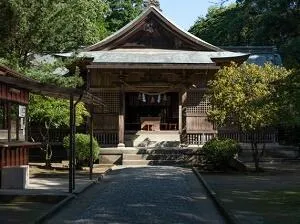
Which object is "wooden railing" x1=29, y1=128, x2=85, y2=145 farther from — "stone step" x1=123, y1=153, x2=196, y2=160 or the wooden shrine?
"stone step" x1=123, y1=153, x2=196, y2=160

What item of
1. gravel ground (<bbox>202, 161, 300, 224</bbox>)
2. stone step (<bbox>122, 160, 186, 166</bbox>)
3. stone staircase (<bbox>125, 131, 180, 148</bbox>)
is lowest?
gravel ground (<bbox>202, 161, 300, 224</bbox>)

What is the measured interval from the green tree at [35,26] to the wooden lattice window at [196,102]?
29.0 ft

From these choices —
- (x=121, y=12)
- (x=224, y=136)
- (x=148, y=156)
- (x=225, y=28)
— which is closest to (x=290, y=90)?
(x=148, y=156)

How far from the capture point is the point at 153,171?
2212cm

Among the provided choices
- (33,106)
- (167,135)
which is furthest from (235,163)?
(33,106)

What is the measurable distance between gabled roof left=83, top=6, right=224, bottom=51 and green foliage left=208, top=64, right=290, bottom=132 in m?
7.25

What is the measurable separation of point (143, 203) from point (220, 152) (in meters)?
10.8

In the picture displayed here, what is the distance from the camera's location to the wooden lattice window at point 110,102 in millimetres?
29734

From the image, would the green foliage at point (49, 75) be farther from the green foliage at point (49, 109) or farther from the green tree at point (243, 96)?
the green tree at point (243, 96)

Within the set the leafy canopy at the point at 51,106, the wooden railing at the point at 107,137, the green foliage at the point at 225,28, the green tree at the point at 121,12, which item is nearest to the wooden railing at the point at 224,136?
the wooden railing at the point at 107,137

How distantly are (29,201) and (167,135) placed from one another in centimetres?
1626

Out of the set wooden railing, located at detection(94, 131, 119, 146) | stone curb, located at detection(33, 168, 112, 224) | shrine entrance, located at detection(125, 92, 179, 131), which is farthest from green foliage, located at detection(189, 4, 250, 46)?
stone curb, located at detection(33, 168, 112, 224)

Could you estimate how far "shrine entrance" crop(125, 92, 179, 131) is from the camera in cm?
3209

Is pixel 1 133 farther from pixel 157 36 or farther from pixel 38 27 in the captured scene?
pixel 157 36
